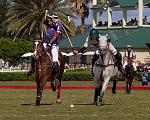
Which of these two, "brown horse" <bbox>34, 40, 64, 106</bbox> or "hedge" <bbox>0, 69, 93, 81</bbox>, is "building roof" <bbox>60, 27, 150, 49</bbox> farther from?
"brown horse" <bbox>34, 40, 64, 106</bbox>

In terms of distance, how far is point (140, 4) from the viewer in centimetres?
7838

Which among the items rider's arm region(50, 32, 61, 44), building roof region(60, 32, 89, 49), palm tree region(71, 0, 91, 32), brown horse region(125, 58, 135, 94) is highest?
palm tree region(71, 0, 91, 32)

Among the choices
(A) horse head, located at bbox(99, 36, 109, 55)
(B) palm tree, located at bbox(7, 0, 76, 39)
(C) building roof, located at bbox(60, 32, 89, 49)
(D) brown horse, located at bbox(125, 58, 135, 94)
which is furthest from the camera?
(C) building roof, located at bbox(60, 32, 89, 49)

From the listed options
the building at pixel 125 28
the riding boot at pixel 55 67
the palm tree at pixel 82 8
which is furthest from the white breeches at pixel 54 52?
the palm tree at pixel 82 8

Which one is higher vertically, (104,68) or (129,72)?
(104,68)

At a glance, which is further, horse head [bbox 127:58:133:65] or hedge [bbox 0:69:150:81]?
hedge [bbox 0:69:150:81]

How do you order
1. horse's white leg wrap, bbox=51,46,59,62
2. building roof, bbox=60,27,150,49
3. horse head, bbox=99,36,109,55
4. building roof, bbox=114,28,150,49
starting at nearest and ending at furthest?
horse head, bbox=99,36,109,55 → horse's white leg wrap, bbox=51,46,59,62 → building roof, bbox=114,28,150,49 → building roof, bbox=60,27,150,49

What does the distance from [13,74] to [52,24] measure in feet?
128

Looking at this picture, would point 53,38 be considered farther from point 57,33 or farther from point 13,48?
point 13,48

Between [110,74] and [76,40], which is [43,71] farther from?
[76,40]

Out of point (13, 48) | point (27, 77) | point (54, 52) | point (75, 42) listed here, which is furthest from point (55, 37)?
point (13, 48)

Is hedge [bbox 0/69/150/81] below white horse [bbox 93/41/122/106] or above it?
below

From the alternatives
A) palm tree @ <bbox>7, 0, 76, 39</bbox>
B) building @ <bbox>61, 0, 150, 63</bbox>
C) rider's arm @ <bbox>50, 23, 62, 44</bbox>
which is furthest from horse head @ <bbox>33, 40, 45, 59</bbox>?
palm tree @ <bbox>7, 0, 76, 39</bbox>

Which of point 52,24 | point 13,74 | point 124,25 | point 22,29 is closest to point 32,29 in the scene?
point 22,29
